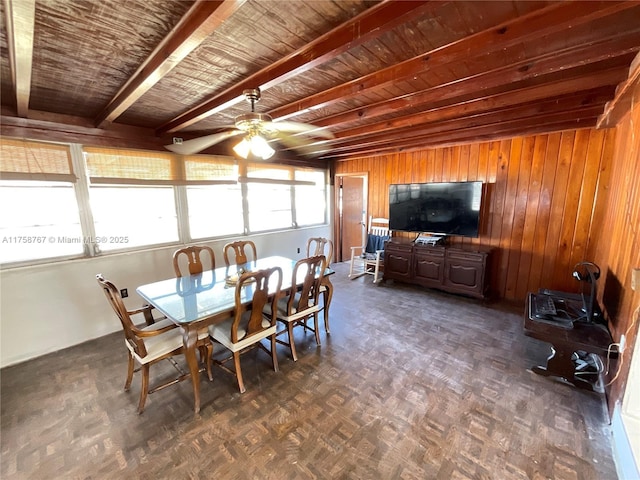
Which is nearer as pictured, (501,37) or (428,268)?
(501,37)

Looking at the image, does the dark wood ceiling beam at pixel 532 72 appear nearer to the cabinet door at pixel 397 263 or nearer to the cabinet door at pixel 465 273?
the cabinet door at pixel 465 273

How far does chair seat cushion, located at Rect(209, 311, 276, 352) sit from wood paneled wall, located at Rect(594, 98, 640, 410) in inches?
96.4

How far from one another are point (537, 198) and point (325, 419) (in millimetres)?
3698

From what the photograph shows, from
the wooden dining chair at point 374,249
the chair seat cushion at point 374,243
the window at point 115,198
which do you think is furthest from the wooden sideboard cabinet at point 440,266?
the window at point 115,198

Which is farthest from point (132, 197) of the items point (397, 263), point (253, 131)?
point (397, 263)

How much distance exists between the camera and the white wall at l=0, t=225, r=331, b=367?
8.28 feet

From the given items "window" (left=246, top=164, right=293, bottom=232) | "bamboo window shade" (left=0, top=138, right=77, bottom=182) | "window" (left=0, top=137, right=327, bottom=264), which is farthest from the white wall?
"window" (left=246, top=164, right=293, bottom=232)

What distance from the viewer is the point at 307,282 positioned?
2441mm

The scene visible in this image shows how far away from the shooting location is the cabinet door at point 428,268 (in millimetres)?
3967

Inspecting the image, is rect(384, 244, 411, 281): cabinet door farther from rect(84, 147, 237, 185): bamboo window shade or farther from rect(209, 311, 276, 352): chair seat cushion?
rect(84, 147, 237, 185): bamboo window shade

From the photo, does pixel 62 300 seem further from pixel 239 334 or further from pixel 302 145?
pixel 302 145

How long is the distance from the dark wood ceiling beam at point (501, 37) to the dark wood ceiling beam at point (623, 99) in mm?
597

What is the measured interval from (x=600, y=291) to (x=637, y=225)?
48.4 inches

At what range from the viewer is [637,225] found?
175cm
